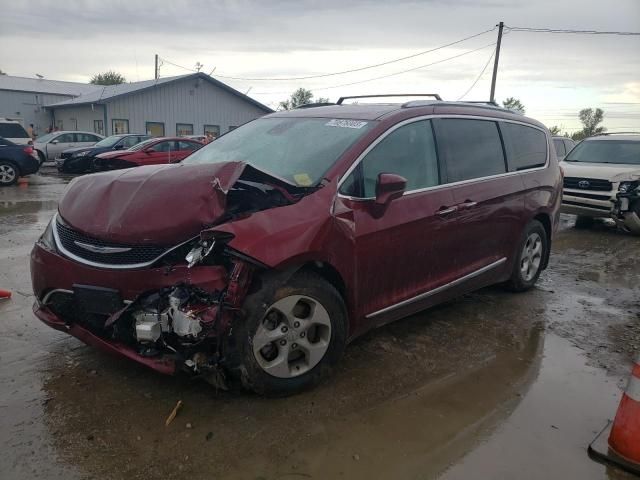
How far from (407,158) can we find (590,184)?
7.35m

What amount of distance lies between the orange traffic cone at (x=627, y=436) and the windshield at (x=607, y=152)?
28.4 ft

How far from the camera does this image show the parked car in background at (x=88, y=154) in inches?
768

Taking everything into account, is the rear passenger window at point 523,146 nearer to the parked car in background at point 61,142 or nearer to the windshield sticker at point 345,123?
the windshield sticker at point 345,123

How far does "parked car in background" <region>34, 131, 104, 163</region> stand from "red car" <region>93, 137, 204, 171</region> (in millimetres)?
7539

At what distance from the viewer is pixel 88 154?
1947 cm

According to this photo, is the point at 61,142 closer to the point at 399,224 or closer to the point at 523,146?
the point at 523,146

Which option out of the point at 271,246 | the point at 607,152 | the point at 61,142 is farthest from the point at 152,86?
the point at 271,246

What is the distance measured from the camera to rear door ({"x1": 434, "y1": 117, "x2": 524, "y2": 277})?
14.2 feet

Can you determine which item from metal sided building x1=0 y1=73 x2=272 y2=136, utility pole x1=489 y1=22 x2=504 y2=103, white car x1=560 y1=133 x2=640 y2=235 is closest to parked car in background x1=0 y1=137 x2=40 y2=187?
metal sided building x1=0 y1=73 x2=272 y2=136

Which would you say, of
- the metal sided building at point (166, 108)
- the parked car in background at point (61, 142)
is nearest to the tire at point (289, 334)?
the parked car in background at point (61, 142)

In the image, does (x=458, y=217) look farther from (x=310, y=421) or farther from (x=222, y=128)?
(x=222, y=128)

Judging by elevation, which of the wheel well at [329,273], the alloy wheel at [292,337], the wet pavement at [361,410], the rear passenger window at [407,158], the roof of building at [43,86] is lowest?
the wet pavement at [361,410]

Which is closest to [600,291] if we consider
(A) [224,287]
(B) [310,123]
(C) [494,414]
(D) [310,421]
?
(C) [494,414]

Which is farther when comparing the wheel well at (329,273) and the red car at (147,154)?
the red car at (147,154)
